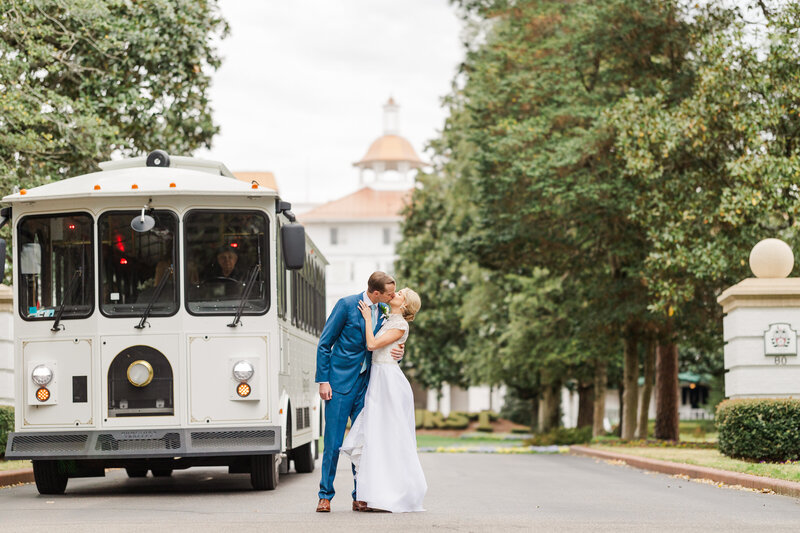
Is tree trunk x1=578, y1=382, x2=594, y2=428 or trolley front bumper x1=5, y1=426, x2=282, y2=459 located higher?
trolley front bumper x1=5, y1=426, x2=282, y2=459

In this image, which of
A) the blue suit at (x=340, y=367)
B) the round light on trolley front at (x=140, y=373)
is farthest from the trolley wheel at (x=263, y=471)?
the blue suit at (x=340, y=367)

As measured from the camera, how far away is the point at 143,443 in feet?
43.5

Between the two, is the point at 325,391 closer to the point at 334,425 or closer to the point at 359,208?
the point at 334,425

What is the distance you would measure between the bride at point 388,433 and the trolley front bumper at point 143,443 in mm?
2409

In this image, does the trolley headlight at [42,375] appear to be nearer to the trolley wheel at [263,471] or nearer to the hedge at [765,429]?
the trolley wheel at [263,471]

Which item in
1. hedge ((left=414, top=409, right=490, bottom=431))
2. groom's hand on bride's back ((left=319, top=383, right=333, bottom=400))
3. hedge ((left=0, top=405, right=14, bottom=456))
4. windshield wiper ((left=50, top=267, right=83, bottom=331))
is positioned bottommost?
hedge ((left=414, top=409, right=490, bottom=431))

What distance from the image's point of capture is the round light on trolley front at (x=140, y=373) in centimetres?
1338

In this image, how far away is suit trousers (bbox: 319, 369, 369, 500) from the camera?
10883 mm

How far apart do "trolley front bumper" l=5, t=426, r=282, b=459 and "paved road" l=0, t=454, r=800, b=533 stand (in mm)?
461

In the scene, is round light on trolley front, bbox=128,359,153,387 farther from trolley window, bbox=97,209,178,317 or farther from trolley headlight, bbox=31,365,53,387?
trolley headlight, bbox=31,365,53,387

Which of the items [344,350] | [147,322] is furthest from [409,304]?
[147,322]

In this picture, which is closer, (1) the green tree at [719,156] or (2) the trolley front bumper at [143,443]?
(2) the trolley front bumper at [143,443]

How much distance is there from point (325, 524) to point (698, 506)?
3.95 m

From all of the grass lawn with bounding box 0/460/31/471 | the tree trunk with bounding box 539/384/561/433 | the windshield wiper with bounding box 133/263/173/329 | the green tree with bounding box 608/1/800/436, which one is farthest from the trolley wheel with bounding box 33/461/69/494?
the tree trunk with bounding box 539/384/561/433
